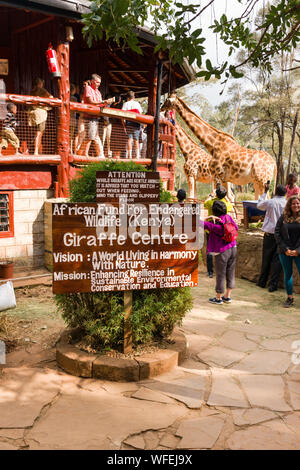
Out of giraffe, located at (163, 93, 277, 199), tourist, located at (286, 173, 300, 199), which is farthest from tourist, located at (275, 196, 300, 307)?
giraffe, located at (163, 93, 277, 199)

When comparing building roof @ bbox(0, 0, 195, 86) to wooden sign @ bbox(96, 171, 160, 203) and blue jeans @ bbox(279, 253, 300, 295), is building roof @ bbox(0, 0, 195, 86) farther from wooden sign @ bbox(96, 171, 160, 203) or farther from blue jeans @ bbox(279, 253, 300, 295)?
blue jeans @ bbox(279, 253, 300, 295)

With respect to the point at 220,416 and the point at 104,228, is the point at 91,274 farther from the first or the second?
the point at 220,416

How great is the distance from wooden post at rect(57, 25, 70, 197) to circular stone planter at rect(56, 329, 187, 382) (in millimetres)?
4560

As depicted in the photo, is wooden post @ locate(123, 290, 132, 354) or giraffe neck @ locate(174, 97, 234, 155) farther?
giraffe neck @ locate(174, 97, 234, 155)

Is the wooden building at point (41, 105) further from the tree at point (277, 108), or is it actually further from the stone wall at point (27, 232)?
the tree at point (277, 108)

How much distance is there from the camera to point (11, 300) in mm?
4250

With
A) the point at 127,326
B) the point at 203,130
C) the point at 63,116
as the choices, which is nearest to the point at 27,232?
the point at 63,116

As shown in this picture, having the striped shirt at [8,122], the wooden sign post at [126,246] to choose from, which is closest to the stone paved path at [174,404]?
the wooden sign post at [126,246]

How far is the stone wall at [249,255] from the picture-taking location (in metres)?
8.46

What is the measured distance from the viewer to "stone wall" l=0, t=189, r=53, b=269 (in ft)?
26.0

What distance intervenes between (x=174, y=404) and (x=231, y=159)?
29.7 ft

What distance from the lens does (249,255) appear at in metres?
8.66
